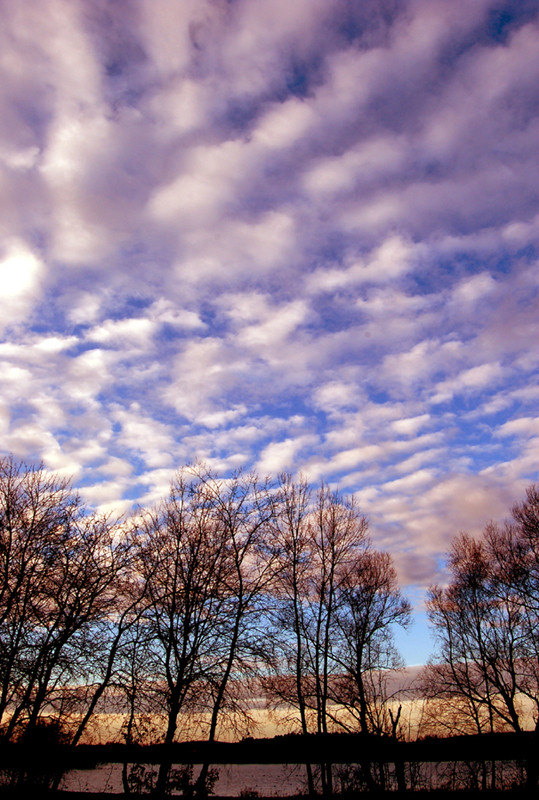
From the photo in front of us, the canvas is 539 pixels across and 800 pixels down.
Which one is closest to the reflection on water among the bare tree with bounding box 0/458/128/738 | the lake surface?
the lake surface

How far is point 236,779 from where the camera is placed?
147 ft

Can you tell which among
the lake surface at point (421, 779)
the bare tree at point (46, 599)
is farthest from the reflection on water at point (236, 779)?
the bare tree at point (46, 599)

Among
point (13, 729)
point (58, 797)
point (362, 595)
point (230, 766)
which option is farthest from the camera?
point (230, 766)

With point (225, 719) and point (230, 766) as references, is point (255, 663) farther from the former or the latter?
point (230, 766)

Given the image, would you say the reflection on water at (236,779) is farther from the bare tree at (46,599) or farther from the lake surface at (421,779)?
the bare tree at (46,599)

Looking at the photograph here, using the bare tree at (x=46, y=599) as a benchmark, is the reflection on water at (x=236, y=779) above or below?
below

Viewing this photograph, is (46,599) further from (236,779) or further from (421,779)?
(236,779)

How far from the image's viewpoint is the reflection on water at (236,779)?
3149 centimetres

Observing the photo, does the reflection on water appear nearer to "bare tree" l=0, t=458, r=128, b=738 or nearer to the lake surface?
the lake surface

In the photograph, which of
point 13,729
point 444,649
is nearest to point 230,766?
point 444,649

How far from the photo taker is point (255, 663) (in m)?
22.8

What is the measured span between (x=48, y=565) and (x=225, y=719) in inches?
402

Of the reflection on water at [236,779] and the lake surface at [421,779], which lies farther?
the reflection on water at [236,779]

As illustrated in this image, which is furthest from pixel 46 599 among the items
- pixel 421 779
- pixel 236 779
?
pixel 236 779
